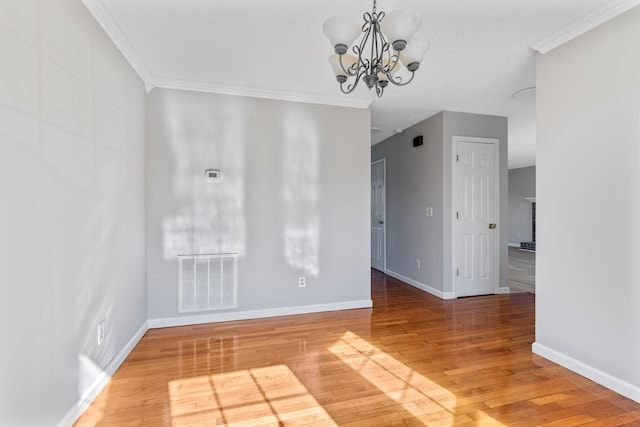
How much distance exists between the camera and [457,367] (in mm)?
2148

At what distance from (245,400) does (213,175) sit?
6.77ft

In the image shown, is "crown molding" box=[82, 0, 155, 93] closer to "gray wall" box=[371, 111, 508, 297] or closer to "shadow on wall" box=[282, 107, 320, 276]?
"shadow on wall" box=[282, 107, 320, 276]

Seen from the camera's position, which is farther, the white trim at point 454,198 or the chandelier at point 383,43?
the white trim at point 454,198

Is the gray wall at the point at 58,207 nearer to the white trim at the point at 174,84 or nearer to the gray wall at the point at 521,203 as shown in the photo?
the white trim at the point at 174,84

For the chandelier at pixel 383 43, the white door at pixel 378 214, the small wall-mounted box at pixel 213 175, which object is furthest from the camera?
the white door at pixel 378 214

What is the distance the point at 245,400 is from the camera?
1.79m

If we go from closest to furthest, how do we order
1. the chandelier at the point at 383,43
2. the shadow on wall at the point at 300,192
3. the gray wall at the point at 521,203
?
the chandelier at the point at 383,43 < the shadow on wall at the point at 300,192 < the gray wall at the point at 521,203

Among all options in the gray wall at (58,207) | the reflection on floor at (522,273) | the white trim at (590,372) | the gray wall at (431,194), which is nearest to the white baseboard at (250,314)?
the gray wall at (58,207)

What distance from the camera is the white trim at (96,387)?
5.11ft

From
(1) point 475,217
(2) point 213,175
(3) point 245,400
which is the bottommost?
(3) point 245,400

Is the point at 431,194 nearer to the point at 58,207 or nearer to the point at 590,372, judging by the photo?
the point at 590,372

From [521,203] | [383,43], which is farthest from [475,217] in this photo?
[521,203]

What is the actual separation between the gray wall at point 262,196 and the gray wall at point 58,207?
24.2 inches

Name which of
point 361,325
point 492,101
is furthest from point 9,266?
point 492,101
